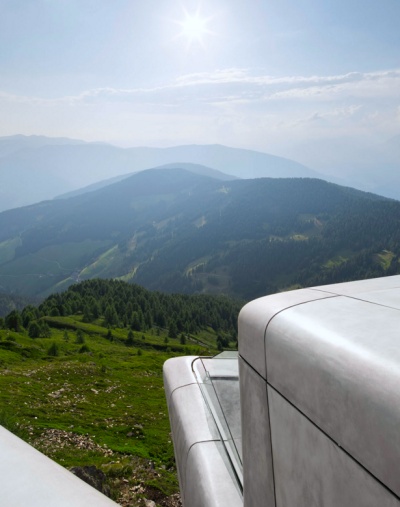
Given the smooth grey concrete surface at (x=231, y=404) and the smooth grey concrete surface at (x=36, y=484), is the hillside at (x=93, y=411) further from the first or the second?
the smooth grey concrete surface at (x=36, y=484)

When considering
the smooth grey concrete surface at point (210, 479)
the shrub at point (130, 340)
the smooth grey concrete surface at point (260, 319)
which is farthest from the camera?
the shrub at point (130, 340)

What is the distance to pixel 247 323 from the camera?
4.52 meters

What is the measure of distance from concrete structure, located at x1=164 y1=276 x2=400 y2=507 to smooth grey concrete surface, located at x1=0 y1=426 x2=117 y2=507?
6.28 feet

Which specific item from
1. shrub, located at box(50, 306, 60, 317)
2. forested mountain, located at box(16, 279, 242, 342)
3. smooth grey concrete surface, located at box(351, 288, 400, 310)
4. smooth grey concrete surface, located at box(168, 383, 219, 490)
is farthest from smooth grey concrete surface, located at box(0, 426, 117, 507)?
shrub, located at box(50, 306, 60, 317)

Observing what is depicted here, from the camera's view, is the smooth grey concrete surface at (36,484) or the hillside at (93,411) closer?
the smooth grey concrete surface at (36,484)

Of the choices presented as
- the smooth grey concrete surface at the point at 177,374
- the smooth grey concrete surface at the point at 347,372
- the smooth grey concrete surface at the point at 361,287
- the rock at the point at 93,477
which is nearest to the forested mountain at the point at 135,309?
the smooth grey concrete surface at the point at 177,374

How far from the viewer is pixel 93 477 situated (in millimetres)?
11242

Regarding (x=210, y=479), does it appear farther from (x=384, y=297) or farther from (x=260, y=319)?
(x=384, y=297)

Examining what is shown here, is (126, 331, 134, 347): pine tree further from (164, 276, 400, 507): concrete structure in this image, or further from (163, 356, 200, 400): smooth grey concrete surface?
(164, 276, 400, 507): concrete structure

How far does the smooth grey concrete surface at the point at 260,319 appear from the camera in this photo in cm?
418

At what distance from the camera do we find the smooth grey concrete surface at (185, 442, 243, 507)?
710cm

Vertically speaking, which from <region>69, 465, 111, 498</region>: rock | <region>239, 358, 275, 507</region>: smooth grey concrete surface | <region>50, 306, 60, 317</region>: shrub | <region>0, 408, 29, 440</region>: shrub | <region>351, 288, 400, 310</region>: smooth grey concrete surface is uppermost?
<region>351, 288, 400, 310</region>: smooth grey concrete surface

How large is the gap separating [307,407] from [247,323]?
1.40 meters

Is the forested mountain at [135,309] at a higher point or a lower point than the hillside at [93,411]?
lower
